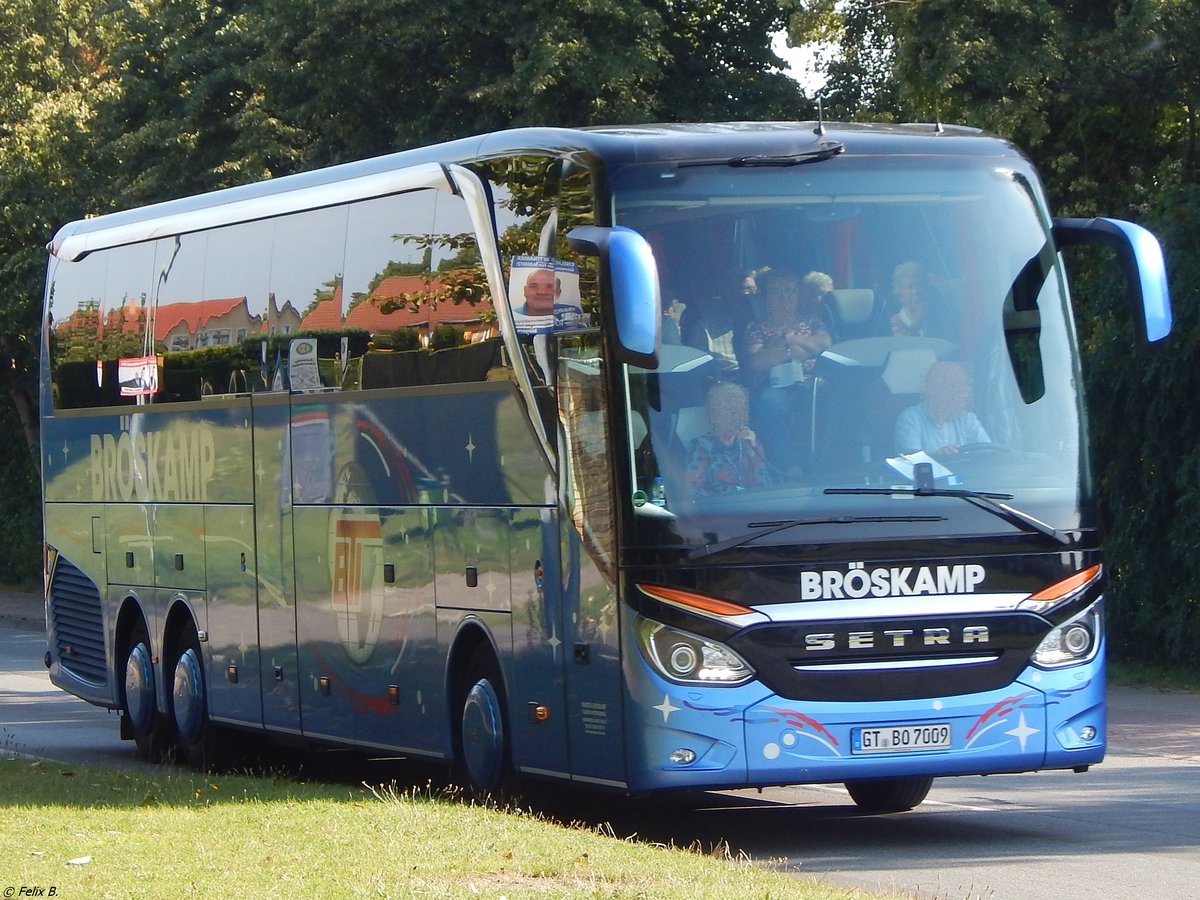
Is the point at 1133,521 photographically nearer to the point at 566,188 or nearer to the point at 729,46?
the point at 566,188

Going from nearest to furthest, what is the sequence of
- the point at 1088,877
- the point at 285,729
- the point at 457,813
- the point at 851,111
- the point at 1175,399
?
the point at 1088,877 → the point at 457,813 → the point at 285,729 → the point at 1175,399 → the point at 851,111

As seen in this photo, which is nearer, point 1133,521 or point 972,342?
point 972,342

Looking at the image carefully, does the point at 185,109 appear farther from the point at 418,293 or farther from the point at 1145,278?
the point at 1145,278

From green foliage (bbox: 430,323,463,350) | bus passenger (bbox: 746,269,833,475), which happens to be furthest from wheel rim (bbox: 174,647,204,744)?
bus passenger (bbox: 746,269,833,475)

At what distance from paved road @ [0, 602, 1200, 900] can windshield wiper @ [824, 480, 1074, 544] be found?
1.46 metres

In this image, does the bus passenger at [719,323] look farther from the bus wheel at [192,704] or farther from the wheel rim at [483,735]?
the bus wheel at [192,704]

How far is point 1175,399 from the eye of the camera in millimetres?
17953

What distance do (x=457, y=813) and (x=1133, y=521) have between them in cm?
1057

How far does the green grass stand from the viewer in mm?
7590

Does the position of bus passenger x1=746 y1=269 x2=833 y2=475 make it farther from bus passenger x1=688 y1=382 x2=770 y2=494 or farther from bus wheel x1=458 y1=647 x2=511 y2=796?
bus wheel x1=458 y1=647 x2=511 y2=796

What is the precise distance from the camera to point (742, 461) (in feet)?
30.1

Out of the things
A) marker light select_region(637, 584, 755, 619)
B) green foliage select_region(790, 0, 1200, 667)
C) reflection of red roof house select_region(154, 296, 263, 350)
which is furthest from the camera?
green foliage select_region(790, 0, 1200, 667)

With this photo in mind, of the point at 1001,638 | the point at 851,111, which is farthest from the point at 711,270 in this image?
the point at 851,111

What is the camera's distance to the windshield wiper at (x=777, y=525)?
9078mm
